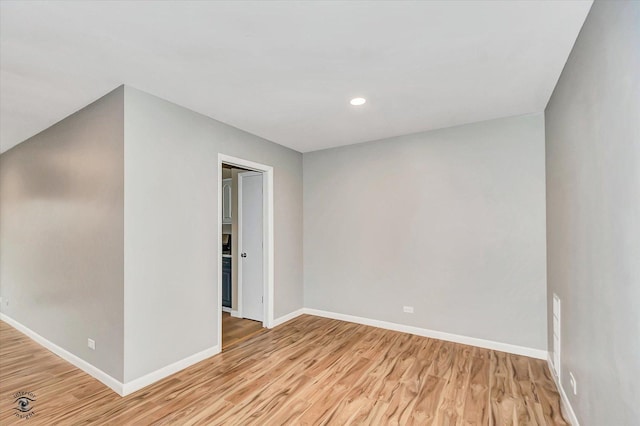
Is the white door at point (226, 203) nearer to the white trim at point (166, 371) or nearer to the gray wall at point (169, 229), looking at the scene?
the gray wall at point (169, 229)

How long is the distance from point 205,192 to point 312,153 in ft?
6.77

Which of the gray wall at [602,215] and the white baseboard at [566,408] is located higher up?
the gray wall at [602,215]

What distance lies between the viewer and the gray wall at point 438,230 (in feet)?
10.6

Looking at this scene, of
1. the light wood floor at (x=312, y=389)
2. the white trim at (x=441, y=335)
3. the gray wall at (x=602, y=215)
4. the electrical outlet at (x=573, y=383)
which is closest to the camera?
the gray wall at (x=602, y=215)

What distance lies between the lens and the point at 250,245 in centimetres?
447

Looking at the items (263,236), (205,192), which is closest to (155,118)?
(205,192)

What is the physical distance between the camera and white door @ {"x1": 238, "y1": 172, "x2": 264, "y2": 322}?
14.4ft

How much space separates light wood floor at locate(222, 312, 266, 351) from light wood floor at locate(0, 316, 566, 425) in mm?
203

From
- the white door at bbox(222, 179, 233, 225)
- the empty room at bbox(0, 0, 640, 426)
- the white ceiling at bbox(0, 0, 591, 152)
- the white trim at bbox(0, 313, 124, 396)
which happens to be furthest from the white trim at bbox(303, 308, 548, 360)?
the white trim at bbox(0, 313, 124, 396)

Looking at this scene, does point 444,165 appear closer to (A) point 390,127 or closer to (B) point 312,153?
(A) point 390,127

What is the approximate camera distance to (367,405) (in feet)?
7.82

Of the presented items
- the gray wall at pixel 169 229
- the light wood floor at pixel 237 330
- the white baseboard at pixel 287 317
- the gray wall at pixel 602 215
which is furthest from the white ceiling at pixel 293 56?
the white baseboard at pixel 287 317

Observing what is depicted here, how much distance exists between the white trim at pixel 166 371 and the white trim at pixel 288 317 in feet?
3.52

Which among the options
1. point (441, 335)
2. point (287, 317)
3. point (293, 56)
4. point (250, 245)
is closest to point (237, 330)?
point (287, 317)
